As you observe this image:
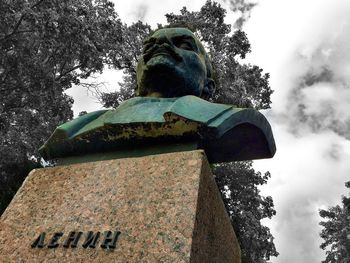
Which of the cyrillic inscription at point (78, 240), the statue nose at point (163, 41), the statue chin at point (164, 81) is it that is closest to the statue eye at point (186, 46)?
the statue nose at point (163, 41)

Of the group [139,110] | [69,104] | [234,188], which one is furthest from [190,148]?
[234,188]

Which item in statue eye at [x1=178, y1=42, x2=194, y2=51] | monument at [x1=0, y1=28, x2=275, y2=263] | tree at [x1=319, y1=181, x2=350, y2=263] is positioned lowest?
monument at [x1=0, y1=28, x2=275, y2=263]

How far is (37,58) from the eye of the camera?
10539mm

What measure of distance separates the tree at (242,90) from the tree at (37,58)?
1.74m

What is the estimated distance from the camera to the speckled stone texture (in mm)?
1834

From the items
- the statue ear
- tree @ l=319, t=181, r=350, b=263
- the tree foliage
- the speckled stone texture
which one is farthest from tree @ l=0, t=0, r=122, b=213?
tree @ l=319, t=181, r=350, b=263

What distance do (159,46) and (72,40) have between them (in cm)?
758

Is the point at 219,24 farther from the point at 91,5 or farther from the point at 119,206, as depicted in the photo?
the point at 119,206

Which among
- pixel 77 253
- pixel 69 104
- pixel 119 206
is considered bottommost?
pixel 77 253

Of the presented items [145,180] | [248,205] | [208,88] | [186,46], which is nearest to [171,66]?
[186,46]

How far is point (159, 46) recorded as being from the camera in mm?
2947

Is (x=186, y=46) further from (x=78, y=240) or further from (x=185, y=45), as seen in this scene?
(x=78, y=240)

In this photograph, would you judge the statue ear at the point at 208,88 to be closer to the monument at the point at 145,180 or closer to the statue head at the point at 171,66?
the statue head at the point at 171,66

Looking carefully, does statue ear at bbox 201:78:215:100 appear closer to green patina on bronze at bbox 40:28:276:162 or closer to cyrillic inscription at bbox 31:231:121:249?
green patina on bronze at bbox 40:28:276:162
